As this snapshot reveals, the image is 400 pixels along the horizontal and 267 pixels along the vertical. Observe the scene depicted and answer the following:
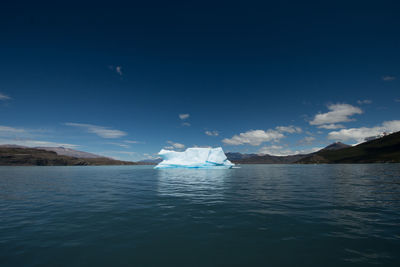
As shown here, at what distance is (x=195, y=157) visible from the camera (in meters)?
64.9

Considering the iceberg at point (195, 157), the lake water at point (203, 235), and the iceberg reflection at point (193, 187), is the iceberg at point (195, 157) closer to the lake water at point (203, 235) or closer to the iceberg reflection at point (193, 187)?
the iceberg reflection at point (193, 187)

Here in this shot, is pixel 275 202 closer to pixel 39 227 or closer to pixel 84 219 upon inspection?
pixel 84 219

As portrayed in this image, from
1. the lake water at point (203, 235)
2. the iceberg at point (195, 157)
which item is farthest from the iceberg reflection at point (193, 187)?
the iceberg at point (195, 157)

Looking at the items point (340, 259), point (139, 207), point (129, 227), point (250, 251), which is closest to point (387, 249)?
point (340, 259)

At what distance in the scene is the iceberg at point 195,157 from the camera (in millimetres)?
63750

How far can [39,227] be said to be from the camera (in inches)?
313

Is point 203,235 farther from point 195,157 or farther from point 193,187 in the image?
point 195,157

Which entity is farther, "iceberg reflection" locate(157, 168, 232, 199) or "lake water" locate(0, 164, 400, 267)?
"iceberg reflection" locate(157, 168, 232, 199)

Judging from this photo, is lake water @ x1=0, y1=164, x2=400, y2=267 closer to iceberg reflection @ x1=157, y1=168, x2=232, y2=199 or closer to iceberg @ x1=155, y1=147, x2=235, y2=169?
iceberg reflection @ x1=157, y1=168, x2=232, y2=199

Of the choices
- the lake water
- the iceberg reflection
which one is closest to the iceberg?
the iceberg reflection

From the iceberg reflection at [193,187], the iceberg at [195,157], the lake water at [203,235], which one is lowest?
the lake water at [203,235]

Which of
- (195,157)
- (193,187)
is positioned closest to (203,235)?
(193,187)

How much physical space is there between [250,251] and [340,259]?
97.2 inches

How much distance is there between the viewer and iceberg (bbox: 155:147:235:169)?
63750mm
